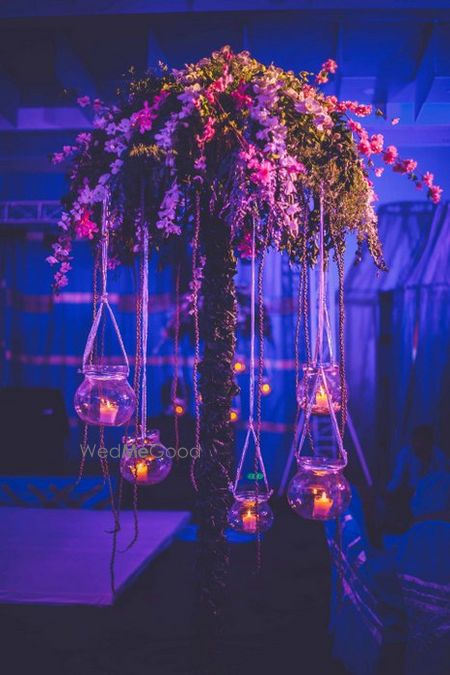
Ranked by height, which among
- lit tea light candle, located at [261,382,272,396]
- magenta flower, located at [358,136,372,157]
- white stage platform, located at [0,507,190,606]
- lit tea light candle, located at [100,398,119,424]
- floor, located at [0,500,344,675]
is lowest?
floor, located at [0,500,344,675]

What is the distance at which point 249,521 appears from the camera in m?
2.14

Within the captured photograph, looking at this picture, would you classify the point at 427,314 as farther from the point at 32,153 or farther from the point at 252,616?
the point at 32,153

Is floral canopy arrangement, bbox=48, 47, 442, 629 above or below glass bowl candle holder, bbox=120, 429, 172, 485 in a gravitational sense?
above

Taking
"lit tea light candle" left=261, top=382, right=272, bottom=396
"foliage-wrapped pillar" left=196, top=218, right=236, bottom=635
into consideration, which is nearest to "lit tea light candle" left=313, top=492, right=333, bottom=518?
"foliage-wrapped pillar" left=196, top=218, right=236, bottom=635

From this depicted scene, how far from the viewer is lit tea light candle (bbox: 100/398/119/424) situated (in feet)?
6.11

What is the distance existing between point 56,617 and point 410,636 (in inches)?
89.7

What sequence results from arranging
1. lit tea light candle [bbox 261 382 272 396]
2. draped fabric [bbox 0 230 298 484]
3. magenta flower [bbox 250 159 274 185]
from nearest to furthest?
magenta flower [bbox 250 159 274 185], lit tea light candle [bbox 261 382 272 396], draped fabric [bbox 0 230 298 484]

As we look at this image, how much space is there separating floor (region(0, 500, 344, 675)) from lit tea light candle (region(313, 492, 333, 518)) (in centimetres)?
120

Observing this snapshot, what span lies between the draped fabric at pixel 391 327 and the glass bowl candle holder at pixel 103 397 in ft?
14.9

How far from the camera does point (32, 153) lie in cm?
712

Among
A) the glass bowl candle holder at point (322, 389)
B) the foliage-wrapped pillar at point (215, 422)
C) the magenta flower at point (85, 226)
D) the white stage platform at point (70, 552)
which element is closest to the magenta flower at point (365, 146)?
the foliage-wrapped pillar at point (215, 422)

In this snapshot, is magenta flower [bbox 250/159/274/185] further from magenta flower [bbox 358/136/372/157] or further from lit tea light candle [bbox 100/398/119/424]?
lit tea light candle [bbox 100/398/119/424]

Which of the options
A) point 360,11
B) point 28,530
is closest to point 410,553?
point 28,530

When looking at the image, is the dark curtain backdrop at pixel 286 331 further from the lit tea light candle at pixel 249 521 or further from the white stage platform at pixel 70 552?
the lit tea light candle at pixel 249 521
